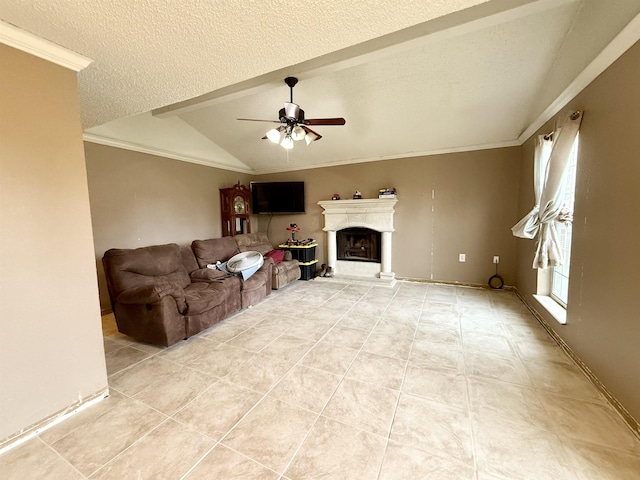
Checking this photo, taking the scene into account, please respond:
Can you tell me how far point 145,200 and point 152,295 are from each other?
7.02 feet

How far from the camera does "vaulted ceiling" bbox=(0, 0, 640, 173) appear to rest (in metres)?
1.27

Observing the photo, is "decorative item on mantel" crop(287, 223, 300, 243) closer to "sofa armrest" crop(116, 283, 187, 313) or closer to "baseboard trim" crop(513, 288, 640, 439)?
"sofa armrest" crop(116, 283, 187, 313)

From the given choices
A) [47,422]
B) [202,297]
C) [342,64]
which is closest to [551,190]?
[342,64]

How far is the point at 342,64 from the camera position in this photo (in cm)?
237

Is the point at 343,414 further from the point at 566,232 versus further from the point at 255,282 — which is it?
the point at 566,232

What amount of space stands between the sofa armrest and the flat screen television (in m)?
3.25

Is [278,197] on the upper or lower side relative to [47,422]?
upper

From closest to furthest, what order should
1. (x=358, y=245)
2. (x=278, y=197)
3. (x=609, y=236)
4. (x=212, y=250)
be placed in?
(x=609, y=236), (x=212, y=250), (x=358, y=245), (x=278, y=197)

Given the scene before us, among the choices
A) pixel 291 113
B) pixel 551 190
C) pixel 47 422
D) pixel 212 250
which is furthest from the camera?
pixel 212 250

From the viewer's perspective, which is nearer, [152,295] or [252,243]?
[152,295]

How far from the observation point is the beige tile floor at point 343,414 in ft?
4.21

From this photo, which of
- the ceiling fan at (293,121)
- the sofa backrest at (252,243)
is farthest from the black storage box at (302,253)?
the ceiling fan at (293,121)

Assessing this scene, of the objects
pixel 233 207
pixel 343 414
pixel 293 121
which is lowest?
pixel 343 414

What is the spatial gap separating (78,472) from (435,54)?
4.03 metres
